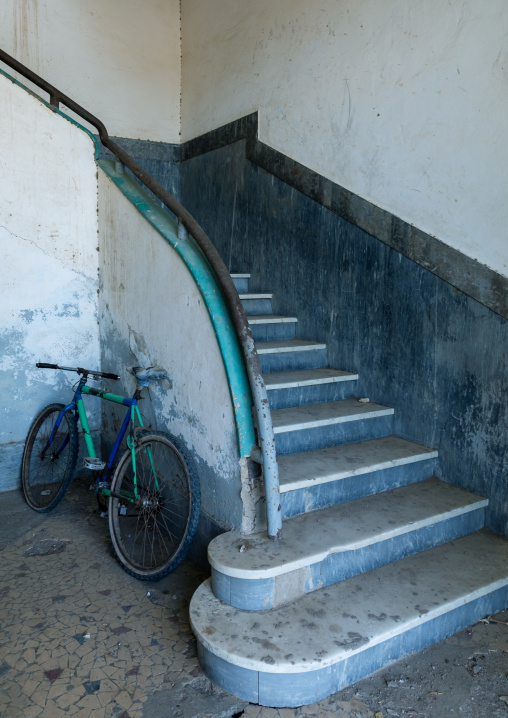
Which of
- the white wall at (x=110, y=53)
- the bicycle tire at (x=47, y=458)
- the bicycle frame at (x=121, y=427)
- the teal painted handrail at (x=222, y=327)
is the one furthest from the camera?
the white wall at (x=110, y=53)

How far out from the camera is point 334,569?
95.3 inches

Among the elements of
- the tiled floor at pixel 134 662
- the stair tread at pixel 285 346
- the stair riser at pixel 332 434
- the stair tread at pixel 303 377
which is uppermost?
the stair tread at pixel 285 346

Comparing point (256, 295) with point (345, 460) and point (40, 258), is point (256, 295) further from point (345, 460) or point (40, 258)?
point (345, 460)

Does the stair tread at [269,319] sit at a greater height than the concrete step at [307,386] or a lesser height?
greater

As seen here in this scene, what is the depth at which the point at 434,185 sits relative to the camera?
119 inches

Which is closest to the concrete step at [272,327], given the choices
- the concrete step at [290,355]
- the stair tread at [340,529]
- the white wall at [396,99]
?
the concrete step at [290,355]

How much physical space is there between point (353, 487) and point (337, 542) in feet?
1.60

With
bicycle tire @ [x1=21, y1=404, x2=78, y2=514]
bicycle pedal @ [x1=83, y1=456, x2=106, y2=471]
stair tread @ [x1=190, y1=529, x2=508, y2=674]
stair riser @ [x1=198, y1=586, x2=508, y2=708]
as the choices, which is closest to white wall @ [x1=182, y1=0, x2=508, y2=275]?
stair tread @ [x1=190, y1=529, x2=508, y2=674]

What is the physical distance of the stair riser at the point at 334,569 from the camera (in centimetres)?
223

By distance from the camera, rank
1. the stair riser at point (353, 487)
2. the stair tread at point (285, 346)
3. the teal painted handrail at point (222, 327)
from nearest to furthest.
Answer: the teal painted handrail at point (222, 327)
the stair riser at point (353, 487)
the stair tread at point (285, 346)

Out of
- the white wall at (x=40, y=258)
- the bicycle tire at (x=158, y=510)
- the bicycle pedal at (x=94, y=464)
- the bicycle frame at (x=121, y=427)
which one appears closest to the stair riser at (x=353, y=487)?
the bicycle tire at (x=158, y=510)

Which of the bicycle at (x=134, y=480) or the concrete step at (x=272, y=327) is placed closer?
the bicycle at (x=134, y=480)

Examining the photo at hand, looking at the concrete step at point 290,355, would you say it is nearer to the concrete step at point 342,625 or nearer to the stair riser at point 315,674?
the concrete step at point 342,625

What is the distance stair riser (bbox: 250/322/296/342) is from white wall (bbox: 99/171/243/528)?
2.85ft
